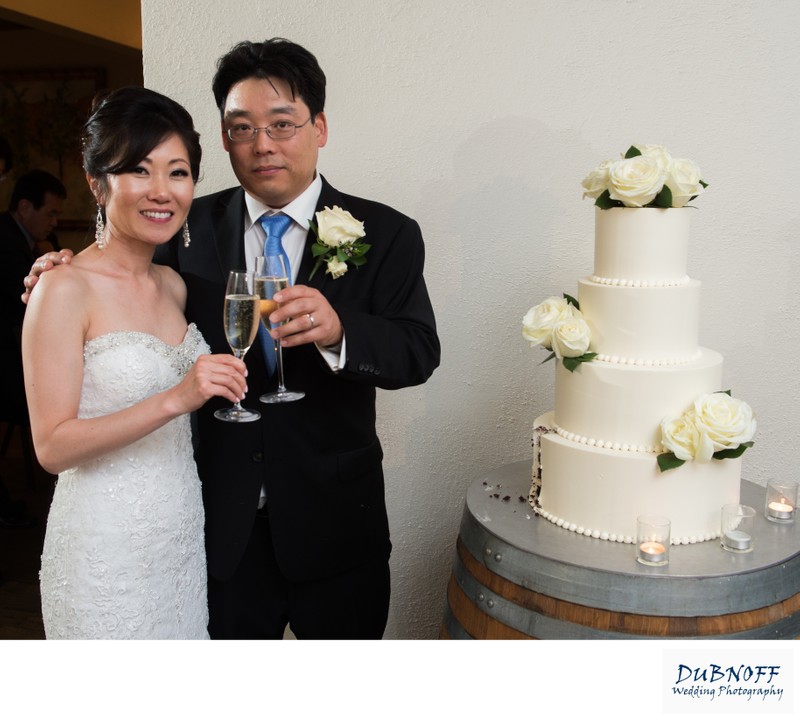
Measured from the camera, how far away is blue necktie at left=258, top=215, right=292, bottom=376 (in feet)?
6.97

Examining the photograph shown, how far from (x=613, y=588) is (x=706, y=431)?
40 centimetres

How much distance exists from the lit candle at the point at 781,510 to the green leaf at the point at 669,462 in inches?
13.5

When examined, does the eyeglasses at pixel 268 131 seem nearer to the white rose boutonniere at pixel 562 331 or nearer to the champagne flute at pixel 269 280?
the champagne flute at pixel 269 280

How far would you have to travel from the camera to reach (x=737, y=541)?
1.81 m

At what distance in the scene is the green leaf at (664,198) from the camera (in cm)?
187

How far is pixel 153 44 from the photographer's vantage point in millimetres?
2988

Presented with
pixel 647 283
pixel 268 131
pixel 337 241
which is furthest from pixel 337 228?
pixel 647 283

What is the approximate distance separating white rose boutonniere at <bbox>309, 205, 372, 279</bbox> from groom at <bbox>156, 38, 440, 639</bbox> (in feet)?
0.21

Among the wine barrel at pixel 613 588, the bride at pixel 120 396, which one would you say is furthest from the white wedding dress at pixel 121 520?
the wine barrel at pixel 613 588
